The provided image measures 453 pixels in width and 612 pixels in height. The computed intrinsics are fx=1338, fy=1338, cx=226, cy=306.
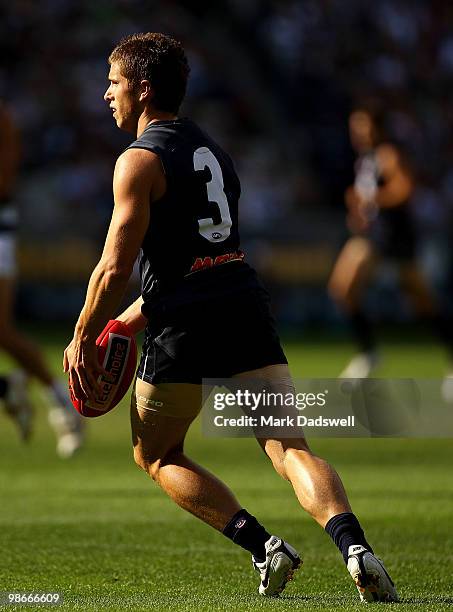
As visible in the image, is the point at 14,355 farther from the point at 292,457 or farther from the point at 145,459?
the point at 292,457

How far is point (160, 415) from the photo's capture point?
5051 millimetres

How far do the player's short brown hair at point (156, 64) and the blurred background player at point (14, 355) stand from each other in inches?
184

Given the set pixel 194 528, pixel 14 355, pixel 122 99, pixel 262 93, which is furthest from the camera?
pixel 262 93

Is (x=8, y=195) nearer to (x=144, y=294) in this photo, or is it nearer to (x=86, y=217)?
(x=144, y=294)

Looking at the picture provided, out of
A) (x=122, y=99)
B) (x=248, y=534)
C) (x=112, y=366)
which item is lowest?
(x=248, y=534)

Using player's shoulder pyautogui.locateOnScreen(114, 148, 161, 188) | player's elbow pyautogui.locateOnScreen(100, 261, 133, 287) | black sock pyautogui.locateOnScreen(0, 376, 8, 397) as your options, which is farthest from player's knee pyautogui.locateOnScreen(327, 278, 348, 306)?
player's elbow pyautogui.locateOnScreen(100, 261, 133, 287)

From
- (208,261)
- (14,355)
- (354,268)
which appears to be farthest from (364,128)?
(208,261)

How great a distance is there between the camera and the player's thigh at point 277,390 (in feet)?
16.2

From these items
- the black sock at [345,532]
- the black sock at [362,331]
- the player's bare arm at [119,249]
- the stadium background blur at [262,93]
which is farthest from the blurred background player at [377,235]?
the player's bare arm at [119,249]

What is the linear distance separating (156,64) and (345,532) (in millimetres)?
1876

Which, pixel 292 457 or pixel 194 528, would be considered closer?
pixel 292 457

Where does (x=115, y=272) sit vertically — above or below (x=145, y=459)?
above

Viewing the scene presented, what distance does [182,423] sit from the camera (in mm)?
5109

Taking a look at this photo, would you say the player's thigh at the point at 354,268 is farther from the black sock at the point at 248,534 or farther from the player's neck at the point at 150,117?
the black sock at the point at 248,534
